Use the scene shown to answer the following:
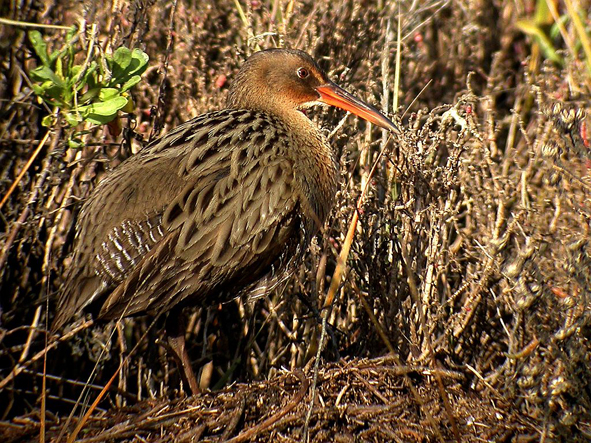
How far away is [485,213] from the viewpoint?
369 cm

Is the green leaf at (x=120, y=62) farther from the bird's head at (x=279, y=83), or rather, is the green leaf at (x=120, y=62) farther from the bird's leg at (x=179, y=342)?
the bird's leg at (x=179, y=342)

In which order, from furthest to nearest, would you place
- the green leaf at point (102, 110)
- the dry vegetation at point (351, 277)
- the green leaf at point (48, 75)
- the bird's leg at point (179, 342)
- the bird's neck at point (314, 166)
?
1. the bird's leg at point (179, 342)
2. the bird's neck at point (314, 166)
3. the green leaf at point (102, 110)
4. the green leaf at point (48, 75)
5. the dry vegetation at point (351, 277)

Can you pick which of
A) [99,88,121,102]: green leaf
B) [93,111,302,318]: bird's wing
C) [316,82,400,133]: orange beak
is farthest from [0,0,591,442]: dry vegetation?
[99,88,121,102]: green leaf

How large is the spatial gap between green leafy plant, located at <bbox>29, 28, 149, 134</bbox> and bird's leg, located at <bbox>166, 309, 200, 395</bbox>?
37.4 inches

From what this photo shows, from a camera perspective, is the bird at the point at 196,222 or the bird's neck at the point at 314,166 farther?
the bird's neck at the point at 314,166

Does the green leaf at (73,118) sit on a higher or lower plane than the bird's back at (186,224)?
higher

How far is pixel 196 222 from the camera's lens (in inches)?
135

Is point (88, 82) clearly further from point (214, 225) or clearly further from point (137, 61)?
point (214, 225)

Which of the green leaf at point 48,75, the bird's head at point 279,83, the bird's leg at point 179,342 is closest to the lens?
the green leaf at point 48,75

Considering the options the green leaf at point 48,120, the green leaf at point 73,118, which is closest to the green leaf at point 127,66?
the green leaf at point 73,118

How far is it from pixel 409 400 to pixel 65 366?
1771mm

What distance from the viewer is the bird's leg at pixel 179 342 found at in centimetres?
379

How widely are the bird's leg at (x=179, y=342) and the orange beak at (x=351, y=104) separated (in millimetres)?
1225

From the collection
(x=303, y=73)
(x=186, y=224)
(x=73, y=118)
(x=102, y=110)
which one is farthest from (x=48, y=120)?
(x=303, y=73)
